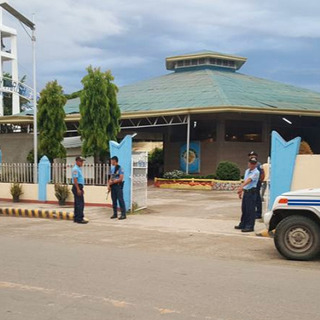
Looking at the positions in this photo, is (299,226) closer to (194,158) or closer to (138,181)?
(138,181)

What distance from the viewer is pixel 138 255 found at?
296 inches

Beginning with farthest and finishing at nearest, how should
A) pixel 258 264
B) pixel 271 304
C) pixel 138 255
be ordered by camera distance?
pixel 138 255, pixel 258 264, pixel 271 304

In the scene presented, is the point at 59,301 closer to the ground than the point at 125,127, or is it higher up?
closer to the ground

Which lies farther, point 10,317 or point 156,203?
point 156,203

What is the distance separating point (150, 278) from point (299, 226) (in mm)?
2807

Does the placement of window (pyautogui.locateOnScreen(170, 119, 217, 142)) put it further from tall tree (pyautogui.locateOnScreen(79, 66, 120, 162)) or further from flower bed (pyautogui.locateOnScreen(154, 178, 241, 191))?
tall tree (pyautogui.locateOnScreen(79, 66, 120, 162))

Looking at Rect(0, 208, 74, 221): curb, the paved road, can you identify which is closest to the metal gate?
Rect(0, 208, 74, 221): curb

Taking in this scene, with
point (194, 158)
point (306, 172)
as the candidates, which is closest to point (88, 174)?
point (306, 172)

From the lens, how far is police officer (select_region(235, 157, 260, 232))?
10.1m

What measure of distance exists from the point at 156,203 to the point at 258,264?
976 centimetres

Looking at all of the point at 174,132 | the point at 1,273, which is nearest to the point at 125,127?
the point at 174,132

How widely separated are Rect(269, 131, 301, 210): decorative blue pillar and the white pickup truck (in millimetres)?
4342

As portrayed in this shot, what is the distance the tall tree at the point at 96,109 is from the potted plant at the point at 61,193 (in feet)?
19.4

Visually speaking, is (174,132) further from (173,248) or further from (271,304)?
(271,304)
